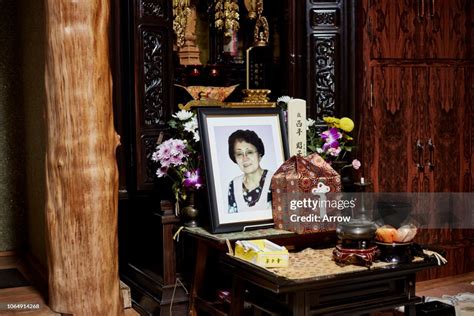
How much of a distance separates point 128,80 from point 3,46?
2.95 ft

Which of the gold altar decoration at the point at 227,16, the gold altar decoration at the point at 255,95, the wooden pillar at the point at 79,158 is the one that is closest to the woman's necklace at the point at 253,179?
the wooden pillar at the point at 79,158

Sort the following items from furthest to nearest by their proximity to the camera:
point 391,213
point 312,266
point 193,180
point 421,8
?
point 421,8
point 193,180
point 391,213
point 312,266

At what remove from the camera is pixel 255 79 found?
5.05 m

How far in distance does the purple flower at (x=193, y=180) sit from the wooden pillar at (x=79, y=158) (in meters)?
0.50

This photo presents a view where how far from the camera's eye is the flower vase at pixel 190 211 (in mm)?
3682

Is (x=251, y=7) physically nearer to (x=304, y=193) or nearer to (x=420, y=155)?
(x=420, y=155)

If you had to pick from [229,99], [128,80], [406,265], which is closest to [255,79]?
[229,99]

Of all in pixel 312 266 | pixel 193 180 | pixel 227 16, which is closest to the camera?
pixel 312 266

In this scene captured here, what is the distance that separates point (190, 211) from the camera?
12.1ft

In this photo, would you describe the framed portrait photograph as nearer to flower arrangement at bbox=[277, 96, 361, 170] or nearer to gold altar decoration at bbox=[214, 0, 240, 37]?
flower arrangement at bbox=[277, 96, 361, 170]

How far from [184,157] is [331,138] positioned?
2.70 ft

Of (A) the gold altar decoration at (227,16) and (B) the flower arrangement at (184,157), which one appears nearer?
(B) the flower arrangement at (184,157)

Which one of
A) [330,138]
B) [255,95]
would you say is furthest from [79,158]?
[255,95]

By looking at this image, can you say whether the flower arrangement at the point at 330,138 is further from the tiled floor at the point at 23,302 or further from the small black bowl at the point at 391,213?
the tiled floor at the point at 23,302
